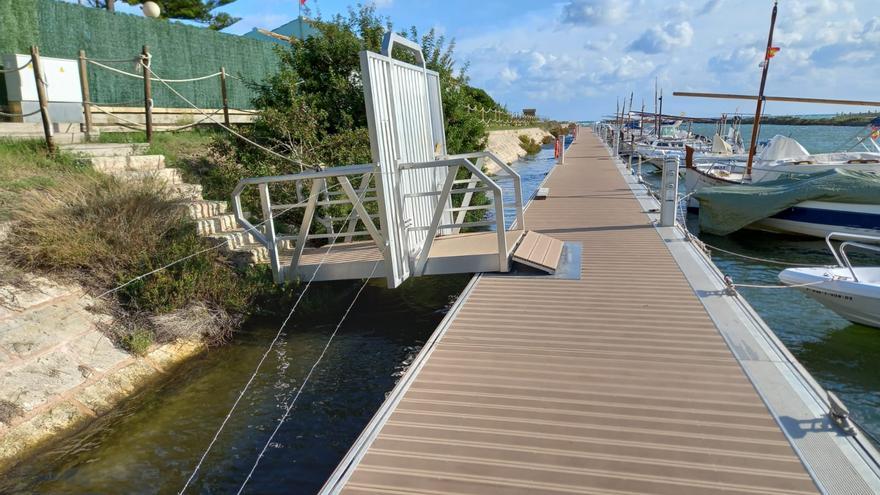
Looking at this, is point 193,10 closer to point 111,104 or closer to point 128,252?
point 111,104

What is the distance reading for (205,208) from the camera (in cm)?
883

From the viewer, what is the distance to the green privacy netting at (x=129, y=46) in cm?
1310

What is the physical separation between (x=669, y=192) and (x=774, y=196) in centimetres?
578

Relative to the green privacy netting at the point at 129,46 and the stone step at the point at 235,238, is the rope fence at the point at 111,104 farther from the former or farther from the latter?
the stone step at the point at 235,238

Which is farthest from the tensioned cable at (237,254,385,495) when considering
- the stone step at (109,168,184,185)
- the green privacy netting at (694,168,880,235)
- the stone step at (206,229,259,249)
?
the green privacy netting at (694,168,880,235)

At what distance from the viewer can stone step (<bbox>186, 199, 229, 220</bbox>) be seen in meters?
8.53

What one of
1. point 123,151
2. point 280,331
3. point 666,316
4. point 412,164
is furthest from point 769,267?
point 123,151

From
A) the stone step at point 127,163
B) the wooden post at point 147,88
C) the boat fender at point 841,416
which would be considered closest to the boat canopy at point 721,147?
the wooden post at point 147,88

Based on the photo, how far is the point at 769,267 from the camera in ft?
40.1

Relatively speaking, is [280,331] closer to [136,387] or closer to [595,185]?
[136,387]

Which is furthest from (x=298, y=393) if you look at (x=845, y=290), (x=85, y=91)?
(x=85, y=91)

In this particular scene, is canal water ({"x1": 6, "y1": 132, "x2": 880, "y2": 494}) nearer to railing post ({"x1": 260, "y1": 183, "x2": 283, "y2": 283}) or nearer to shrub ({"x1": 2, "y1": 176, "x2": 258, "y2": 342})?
shrub ({"x1": 2, "y1": 176, "x2": 258, "y2": 342})

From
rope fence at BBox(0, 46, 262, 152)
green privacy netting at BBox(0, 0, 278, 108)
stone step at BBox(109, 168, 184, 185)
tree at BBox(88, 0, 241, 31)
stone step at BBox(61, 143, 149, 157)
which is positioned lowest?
stone step at BBox(109, 168, 184, 185)

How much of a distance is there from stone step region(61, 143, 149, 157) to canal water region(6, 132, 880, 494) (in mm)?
4348
